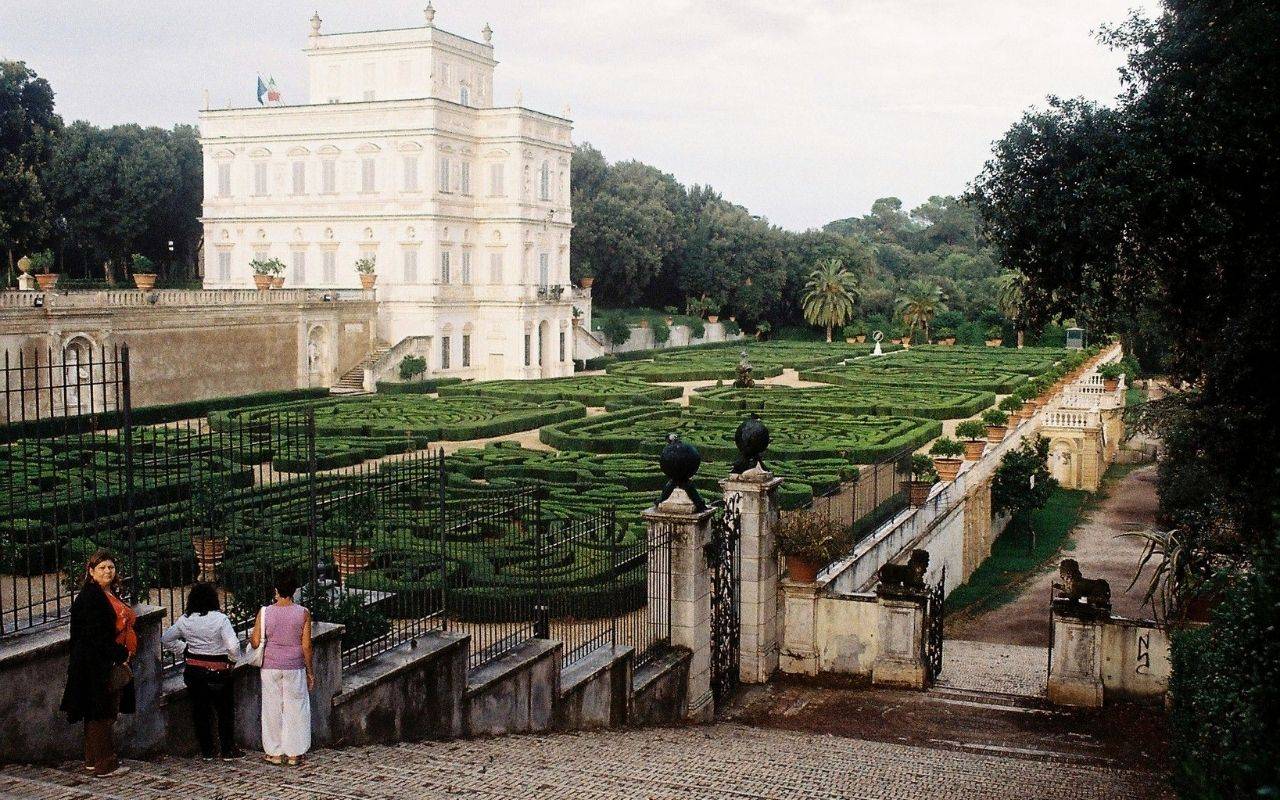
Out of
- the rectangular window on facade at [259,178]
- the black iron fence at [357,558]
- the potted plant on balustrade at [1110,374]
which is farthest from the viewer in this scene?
the rectangular window on facade at [259,178]

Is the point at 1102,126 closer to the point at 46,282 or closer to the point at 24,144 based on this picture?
the point at 46,282

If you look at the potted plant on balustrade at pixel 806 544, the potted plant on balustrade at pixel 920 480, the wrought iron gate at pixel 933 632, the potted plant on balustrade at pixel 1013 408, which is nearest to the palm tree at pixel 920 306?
the potted plant on balustrade at pixel 1013 408

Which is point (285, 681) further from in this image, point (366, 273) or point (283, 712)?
point (366, 273)

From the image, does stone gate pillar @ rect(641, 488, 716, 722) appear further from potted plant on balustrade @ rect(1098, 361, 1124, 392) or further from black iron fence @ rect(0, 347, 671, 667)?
potted plant on balustrade @ rect(1098, 361, 1124, 392)

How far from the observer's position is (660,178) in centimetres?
6912

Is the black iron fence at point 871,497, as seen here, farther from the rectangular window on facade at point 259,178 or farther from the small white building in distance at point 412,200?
the rectangular window on facade at point 259,178

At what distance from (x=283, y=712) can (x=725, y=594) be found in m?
5.27

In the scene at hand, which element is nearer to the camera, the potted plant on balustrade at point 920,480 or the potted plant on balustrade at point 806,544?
the potted plant on balustrade at point 806,544

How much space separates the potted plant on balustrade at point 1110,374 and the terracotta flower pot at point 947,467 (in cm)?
1948

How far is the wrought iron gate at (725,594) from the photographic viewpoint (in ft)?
38.5

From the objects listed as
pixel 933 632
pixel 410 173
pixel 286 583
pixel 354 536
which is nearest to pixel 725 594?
pixel 933 632

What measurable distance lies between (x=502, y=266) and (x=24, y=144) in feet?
56.7

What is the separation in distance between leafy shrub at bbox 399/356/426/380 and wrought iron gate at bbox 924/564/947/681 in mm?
32317

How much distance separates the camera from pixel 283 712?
25.1ft
